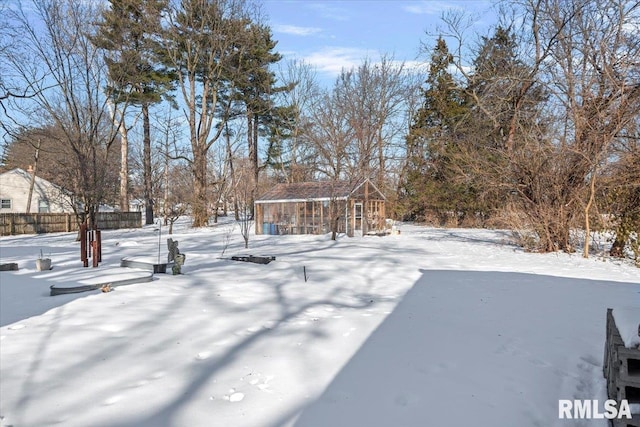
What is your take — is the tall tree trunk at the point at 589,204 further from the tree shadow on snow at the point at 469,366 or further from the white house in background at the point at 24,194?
the white house in background at the point at 24,194

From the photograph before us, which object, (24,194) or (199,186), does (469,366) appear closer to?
(199,186)

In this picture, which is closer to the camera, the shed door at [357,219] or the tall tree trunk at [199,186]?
the shed door at [357,219]

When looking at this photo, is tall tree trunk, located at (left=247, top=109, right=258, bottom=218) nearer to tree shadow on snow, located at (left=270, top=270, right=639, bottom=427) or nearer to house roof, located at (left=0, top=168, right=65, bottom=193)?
house roof, located at (left=0, top=168, right=65, bottom=193)

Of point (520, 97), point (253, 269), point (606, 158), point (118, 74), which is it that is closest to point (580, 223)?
point (606, 158)

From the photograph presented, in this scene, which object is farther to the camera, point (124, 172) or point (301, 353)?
point (124, 172)

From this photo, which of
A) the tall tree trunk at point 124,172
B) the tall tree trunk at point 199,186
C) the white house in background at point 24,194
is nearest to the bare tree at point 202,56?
the tall tree trunk at point 199,186

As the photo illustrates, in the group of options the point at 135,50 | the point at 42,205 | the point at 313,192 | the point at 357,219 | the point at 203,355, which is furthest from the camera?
the point at 42,205

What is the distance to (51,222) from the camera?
82.0 ft

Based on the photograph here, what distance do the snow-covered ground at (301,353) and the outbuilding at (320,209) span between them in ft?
41.4

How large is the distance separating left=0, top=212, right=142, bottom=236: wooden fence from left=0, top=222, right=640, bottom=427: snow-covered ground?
64.8 feet

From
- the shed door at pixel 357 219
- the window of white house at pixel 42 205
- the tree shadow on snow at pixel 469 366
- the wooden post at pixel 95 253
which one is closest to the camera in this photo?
the tree shadow on snow at pixel 469 366

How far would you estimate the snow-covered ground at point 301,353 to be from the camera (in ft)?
9.08

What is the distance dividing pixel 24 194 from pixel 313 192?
22.3m

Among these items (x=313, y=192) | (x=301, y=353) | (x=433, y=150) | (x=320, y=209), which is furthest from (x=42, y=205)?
(x=301, y=353)
